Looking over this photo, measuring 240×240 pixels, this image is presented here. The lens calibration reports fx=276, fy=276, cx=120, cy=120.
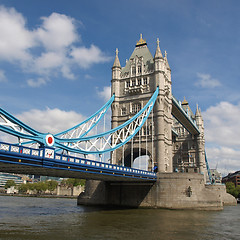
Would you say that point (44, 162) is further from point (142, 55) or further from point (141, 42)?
point (141, 42)

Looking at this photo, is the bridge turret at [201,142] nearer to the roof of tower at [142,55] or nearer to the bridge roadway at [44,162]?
the roof of tower at [142,55]

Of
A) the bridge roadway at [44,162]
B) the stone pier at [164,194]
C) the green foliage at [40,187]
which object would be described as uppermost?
the green foliage at [40,187]

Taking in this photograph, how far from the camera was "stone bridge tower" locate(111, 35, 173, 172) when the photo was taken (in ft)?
157

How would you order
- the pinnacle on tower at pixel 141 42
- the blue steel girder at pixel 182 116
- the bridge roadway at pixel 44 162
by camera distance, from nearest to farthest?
the bridge roadway at pixel 44 162
the pinnacle on tower at pixel 141 42
the blue steel girder at pixel 182 116

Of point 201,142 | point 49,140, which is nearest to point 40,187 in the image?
point 201,142

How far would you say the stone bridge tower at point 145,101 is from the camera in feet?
157

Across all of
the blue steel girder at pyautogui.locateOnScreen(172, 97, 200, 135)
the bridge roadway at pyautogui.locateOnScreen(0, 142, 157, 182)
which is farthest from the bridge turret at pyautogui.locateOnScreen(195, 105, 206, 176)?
the bridge roadway at pyautogui.locateOnScreen(0, 142, 157, 182)

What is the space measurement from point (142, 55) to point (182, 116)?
20.1 m

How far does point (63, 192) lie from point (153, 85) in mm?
73597

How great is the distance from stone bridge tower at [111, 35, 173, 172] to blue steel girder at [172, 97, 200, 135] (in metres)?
6.47

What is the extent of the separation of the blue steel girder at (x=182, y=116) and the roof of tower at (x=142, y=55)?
919 centimetres

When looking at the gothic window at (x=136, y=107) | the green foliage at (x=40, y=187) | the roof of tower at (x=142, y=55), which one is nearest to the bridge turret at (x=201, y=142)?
the gothic window at (x=136, y=107)

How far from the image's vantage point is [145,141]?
49.4 m

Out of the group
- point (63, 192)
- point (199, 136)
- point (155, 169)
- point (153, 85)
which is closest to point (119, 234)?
point (155, 169)
